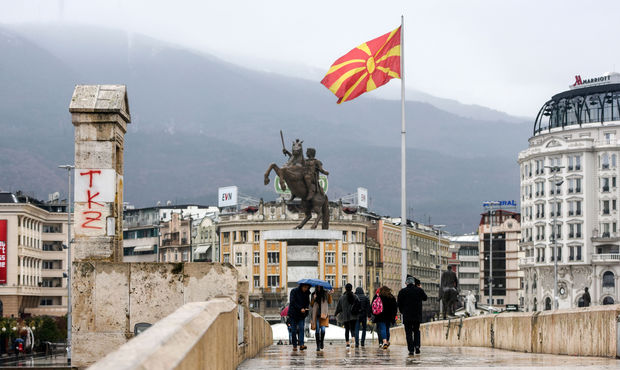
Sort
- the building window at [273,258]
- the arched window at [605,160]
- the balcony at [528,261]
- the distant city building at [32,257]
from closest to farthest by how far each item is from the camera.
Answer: the distant city building at [32,257] < the arched window at [605,160] < the balcony at [528,261] < the building window at [273,258]

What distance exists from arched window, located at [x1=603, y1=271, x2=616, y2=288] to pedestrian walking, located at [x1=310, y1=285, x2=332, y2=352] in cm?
11951

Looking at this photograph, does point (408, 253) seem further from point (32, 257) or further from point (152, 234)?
point (32, 257)

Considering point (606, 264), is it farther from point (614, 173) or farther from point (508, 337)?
point (508, 337)

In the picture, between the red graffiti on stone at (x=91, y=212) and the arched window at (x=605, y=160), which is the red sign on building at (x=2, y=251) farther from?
the red graffiti on stone at (x=91, y=212)

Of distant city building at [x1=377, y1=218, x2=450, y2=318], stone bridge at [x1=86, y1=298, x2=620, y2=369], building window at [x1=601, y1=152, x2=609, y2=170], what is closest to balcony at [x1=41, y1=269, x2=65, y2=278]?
distant city building at [x1=377, y1=218, x2=450, y2=318]

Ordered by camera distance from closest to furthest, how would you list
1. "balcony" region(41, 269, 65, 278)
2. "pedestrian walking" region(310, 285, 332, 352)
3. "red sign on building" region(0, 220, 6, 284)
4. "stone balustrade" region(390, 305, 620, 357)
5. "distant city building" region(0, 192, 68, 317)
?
"stone balustrade" region(390, 305, 620, 357)
"pedestrian walking" region(310, 285, 332, 352)
"red sign on building" region(0, 220, 6, 284)
"distant city building" region(0, 192, 68, 317)
"balcony" region(41, 269, 65, 278)

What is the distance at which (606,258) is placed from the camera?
459 feet

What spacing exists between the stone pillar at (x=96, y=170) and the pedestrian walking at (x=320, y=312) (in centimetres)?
794

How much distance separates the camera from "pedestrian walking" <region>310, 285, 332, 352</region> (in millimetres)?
25542

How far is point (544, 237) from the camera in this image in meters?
150

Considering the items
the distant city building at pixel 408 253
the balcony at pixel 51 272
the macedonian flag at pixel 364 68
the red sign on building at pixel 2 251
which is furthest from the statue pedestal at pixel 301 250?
the distant city building at pixel 408 253

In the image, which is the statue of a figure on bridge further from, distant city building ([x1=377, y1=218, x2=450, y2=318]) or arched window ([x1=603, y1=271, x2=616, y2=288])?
distant city building ([x1=377, y1=218, x2=450, y2=318])

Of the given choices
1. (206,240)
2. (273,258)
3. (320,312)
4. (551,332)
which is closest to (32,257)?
(273,258)

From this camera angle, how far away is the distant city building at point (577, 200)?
466 ft
